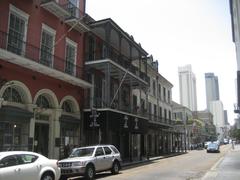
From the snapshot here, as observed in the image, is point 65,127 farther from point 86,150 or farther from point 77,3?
point 77,3

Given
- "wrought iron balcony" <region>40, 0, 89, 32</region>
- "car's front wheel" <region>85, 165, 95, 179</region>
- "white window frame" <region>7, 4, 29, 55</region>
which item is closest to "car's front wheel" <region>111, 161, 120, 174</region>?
"car's front wheel" <region>85, 165, 95, 179</region>

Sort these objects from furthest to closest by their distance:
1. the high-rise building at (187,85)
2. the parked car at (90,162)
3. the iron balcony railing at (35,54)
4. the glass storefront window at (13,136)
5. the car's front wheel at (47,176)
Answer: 1. the high-rise building at (187,85)
2. the iron balcony railing at (35,54)
3. the glass storefront window at (13,136)
4. the parked car at (90,162)
5. the car's front wheel at (47,176)

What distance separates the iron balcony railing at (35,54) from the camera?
19.7 m

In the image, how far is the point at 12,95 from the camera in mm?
20703

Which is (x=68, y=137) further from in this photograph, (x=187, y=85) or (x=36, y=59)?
(x=187, y=85)

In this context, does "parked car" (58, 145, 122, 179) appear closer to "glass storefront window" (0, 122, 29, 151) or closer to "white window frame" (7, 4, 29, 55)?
"glass storefront window" (0, 122, 29, 151)

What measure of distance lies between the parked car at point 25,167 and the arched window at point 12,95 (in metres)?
7.36

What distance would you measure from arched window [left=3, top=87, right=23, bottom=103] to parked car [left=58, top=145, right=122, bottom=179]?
180 inches

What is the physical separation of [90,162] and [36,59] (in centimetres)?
729

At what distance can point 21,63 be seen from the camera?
66.5ft

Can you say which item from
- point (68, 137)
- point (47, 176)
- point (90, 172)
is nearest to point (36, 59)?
point (68, 137)

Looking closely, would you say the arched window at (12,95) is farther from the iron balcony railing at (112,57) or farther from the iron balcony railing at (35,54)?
the iron balcony railing at (112,57)

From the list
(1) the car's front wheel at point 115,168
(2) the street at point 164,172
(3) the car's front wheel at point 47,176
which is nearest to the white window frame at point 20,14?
(1) the car's front wheel at point 115,168

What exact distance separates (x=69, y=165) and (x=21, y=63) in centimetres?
642
